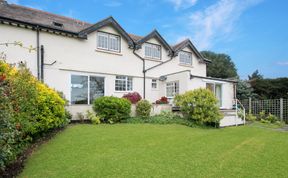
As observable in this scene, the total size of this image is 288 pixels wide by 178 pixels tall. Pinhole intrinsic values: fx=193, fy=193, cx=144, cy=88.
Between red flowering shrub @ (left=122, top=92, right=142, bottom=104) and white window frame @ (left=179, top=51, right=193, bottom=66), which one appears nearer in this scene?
red flowering shrub @ (left=122, top=92, right=142, bottom=104)

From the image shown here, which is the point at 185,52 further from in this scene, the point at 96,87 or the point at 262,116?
the point at 96,87

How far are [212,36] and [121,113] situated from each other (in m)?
14.7

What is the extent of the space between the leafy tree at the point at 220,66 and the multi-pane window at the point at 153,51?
101 feet

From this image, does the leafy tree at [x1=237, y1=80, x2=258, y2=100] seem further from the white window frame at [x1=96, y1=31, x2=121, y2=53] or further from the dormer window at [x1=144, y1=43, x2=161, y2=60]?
the white window frame at [x1=96, y1=31, x2=121, y2=53]

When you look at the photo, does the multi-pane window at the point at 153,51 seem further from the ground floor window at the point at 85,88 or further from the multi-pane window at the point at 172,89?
the ground floor window at the point at 85,88

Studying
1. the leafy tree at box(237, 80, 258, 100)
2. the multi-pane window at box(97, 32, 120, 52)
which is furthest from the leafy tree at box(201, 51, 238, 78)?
the multi-pane window at box(97, 32, 120, 52)

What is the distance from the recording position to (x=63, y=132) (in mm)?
9242

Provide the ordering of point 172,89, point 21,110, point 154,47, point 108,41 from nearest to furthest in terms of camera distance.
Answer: point 21,110
point 108,41
point 172,89
point 154,47

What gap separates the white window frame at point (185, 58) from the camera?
21.1 meters

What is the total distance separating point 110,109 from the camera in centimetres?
1277

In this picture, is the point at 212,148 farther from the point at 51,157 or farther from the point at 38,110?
the point at 38,110

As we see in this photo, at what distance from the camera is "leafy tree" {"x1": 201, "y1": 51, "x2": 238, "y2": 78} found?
47.8m

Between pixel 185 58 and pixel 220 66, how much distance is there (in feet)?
99.9

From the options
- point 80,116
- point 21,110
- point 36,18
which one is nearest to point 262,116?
point 80,116
